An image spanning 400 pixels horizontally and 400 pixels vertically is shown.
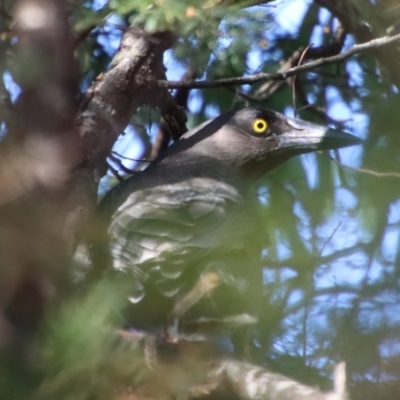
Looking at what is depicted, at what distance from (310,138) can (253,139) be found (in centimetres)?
45

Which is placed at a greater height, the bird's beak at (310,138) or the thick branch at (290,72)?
the bird's beak at (310,138)

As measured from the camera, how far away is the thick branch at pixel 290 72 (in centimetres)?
384

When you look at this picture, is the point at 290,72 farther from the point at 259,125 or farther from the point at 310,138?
the point at 259,125

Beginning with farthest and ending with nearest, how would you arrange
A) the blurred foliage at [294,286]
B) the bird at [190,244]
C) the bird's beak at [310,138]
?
the bird's beak at [310,138] → the bird at [190,244] → the blurred foliage at [294,286]

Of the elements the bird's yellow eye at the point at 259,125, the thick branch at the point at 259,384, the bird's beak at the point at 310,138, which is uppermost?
the bird's yellow eye at the point at 259,125

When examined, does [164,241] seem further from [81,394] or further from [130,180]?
[81,394]

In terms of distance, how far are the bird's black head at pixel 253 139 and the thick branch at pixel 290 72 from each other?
2.42 ft

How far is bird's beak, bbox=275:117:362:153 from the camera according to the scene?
475 centimetres

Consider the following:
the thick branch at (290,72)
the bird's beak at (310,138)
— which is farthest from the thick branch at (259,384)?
the bird's beak at (310,138)

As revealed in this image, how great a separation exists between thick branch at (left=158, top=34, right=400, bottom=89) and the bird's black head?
2.42 feet

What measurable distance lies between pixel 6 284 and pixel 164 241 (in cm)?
111

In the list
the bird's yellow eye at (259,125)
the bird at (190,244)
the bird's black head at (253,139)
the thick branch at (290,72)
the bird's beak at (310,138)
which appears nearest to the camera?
the bird at (190,244)

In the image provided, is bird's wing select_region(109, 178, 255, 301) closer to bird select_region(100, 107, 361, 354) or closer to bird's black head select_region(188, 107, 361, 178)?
bird select_region(100, 107, 361, 354)

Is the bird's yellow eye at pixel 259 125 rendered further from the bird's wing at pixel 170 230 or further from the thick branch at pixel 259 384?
the thick branch at pixel 259 384
